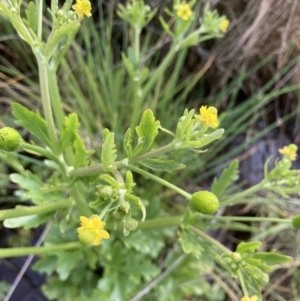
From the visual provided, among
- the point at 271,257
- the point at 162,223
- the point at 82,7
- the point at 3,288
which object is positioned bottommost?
the point at 3,288

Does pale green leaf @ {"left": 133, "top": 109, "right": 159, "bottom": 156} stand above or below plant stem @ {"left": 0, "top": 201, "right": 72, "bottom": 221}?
above

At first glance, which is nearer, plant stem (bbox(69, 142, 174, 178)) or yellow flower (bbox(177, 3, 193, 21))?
plant stem (bbox(69, 142, 174, 178))

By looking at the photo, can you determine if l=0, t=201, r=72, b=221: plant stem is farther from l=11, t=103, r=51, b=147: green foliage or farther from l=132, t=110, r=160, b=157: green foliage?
l=132, t=110, r=160, b=157: green foliage

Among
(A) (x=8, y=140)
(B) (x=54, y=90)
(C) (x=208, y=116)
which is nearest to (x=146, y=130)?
(C) (x=208, y=116)

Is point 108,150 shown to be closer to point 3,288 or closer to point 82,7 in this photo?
point 82,7

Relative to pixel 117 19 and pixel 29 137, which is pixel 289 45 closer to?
pixel 117 19

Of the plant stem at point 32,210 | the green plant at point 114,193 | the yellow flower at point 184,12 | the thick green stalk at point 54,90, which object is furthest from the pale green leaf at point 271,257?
the yellow flower at point 184,12

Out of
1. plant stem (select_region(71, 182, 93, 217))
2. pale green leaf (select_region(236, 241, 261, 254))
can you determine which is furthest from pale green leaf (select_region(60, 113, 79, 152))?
pale green leaf (select_region(236, 241, 261, 254))

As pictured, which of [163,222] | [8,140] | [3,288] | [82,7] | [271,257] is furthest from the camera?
[3,288]

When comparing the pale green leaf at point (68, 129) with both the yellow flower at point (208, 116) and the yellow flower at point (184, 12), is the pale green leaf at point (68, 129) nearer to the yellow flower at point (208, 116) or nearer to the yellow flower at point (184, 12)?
the yellow flower at point (208, 116)
